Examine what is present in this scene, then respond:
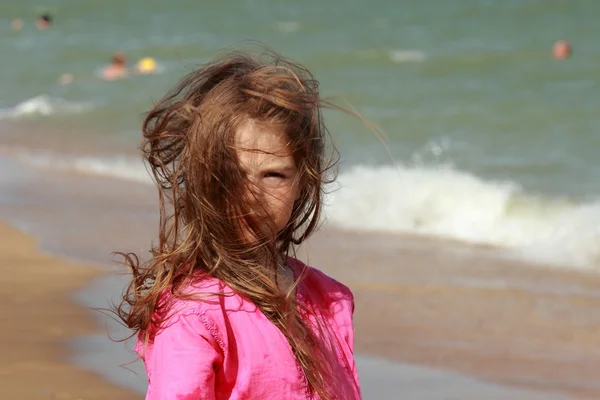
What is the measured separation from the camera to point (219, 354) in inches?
68.6

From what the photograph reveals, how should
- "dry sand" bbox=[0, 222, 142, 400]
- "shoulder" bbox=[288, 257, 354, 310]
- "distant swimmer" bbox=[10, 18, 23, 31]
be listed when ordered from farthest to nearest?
"distant swimmer" bbox=[10, 18, 23, 31] → "dry sand" bbox=[0, 222, 142, 400] → "shoulder" bbox=[288, 257, 354, 310]

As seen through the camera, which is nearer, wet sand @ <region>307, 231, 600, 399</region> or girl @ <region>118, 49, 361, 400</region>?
girl @ <region>118, 49, 361, 400</region>

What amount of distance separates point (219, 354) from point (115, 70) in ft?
58.5

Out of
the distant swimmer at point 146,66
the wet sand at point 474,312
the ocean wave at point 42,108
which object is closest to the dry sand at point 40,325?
the wet sand at point 474,312

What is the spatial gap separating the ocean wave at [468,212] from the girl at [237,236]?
523 centimetres

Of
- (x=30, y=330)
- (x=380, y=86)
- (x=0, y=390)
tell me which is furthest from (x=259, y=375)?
(x=380, y=86)

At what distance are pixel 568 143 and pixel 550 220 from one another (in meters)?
3.46

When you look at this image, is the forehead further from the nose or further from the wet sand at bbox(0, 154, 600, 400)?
the wet sand at bbox(0, 154, 600, 400)

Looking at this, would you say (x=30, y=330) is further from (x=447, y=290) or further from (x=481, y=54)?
(x=481, y=54)

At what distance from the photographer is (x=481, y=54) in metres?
19.3

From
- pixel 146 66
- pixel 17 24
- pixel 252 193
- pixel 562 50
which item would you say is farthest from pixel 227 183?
pixel 17 24

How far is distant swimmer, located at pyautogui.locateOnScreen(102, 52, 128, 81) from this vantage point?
1853 cm

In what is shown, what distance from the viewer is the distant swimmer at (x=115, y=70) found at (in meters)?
18.5

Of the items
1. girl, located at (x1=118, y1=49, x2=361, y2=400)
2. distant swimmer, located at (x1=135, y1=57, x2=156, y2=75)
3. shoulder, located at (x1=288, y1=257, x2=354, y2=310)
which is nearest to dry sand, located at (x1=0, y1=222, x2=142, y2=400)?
shoulder, located at (x1=288, y1=257, x2=354, y2=310)
